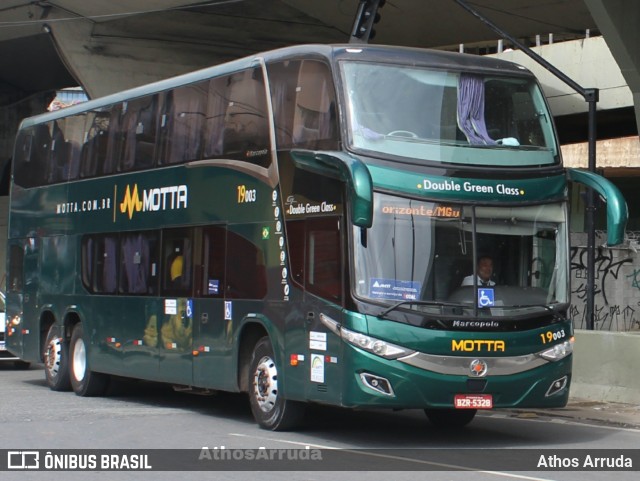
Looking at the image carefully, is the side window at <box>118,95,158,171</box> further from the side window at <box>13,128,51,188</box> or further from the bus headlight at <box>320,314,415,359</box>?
the bus headlight at <box>320,314,415,359</box>

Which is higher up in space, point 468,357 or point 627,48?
point 627,48

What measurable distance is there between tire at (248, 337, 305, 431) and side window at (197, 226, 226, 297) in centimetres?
120

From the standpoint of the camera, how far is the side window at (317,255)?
1226cm

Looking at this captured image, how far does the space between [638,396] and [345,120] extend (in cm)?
670

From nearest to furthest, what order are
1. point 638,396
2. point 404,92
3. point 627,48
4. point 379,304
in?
point 379,304
point 404,92
point 638,396
point 627,48

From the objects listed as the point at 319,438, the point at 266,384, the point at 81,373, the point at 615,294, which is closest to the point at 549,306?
the point at 319,438

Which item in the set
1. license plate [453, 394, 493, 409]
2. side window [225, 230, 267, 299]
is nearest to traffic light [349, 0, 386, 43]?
side window [225, 230, 267, 299]

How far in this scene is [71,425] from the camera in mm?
13828

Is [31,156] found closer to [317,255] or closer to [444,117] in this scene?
[317,255]

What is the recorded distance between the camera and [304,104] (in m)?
13.0

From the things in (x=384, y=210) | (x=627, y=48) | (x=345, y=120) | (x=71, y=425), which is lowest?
(x=71, y=425)

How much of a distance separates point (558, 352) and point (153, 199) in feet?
20.1

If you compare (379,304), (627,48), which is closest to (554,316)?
(379,304)

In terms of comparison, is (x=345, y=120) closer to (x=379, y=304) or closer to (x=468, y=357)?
(x=379, y=304)
